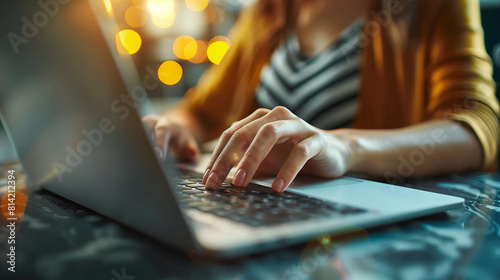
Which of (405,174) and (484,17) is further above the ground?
(484,17)

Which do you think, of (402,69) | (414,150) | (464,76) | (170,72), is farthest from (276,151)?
(170,72)

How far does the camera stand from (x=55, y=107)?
1.28ft

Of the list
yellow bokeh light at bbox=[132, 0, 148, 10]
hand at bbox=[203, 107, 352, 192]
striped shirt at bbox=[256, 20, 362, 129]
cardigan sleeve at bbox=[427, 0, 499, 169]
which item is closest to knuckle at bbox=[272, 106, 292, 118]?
hand at bbox=[203, 107, 352, 192]

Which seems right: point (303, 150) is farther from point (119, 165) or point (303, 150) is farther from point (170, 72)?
point (170, 72)

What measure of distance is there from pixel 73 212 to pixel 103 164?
107 mm

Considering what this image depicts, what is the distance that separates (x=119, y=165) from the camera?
323 mm

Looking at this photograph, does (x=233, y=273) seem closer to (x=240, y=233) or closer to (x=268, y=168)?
(x=240, y=233)

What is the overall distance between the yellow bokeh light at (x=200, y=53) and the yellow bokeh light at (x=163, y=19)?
326 mm

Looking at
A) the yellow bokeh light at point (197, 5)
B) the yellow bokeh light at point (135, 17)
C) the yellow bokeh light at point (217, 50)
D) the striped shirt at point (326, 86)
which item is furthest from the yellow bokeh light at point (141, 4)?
the striped shirt at point (326, 86)

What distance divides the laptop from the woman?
0.04 meters

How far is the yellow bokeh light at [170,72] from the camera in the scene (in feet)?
12.2

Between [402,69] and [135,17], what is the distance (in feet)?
10.2

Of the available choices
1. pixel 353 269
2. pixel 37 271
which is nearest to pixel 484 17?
pixel 353 269

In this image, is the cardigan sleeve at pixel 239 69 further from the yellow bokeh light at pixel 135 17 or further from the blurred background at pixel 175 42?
the yellow bokeh light at pixel 135 17
